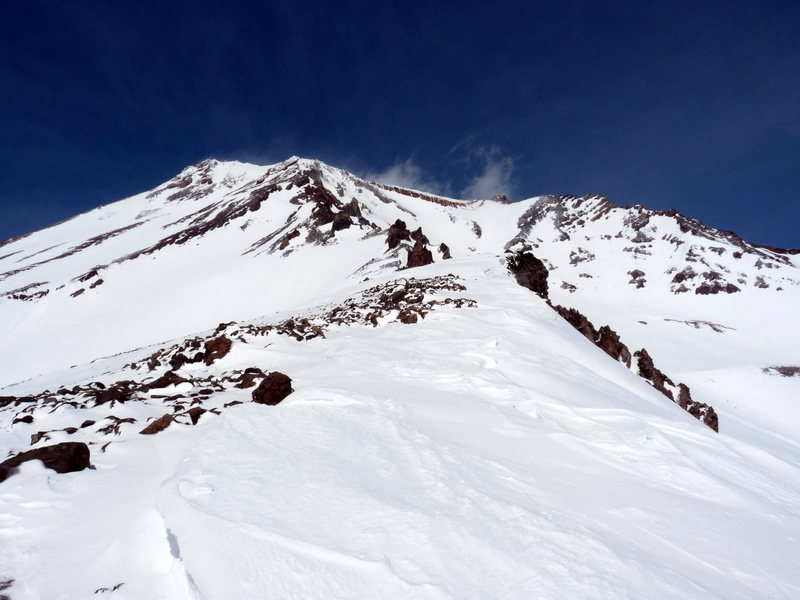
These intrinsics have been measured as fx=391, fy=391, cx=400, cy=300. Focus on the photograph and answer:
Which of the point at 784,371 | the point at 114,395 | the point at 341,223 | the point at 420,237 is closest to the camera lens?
the point at 114,395

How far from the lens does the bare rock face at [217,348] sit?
9.45 meters

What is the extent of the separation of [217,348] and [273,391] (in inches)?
186

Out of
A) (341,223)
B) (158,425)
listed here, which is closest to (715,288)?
(341,223)

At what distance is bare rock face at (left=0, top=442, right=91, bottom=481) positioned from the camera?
352 centimetres

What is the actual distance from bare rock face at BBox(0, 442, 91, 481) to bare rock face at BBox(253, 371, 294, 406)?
2.15 meters

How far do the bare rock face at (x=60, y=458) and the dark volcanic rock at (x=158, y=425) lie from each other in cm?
93

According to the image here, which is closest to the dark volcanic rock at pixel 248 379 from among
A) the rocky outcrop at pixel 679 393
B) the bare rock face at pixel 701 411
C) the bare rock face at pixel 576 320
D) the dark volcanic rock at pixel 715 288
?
the bare rock face at pixel 701 411

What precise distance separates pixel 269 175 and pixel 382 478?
9200 cm

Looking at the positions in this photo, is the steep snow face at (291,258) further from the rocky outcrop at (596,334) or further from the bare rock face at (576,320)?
the rocky outcrop at (596,334)

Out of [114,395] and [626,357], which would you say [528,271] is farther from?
[114,395]

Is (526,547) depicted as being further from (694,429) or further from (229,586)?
Result: (694,429)

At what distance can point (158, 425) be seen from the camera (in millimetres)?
4809

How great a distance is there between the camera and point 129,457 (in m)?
4.10

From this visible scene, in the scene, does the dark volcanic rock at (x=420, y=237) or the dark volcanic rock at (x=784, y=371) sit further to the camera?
the dark volcanic rock at (x=420, y=237)
